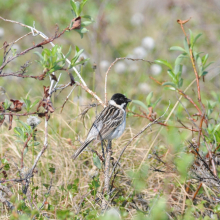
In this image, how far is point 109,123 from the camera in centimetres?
452

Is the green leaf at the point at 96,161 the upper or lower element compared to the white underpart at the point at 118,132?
lower

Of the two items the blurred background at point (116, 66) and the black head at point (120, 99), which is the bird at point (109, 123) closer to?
the black head at point (120, 99)

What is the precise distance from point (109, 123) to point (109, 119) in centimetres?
10

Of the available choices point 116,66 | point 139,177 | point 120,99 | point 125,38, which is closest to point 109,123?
point 120,99

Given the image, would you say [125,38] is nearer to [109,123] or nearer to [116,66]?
[116,66]

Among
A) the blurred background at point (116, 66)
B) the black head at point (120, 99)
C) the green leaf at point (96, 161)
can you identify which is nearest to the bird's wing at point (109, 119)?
the black head at point (120, 99)

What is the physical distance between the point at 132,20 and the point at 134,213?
8.24 meters

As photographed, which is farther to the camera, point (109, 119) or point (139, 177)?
point (109, 119)

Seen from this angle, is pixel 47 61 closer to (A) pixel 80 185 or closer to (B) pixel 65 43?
(A) pixel 80 185

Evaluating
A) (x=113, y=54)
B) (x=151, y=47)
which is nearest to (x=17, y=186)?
(x=151, y=47)

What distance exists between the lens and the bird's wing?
439 cm

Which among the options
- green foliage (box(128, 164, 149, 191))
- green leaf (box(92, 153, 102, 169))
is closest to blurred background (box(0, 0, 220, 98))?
green leaf (box(92, 153, 102, 169))

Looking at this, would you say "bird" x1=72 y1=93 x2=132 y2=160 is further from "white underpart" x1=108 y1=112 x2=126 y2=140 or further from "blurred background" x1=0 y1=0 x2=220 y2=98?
"blurred background" x1=0 y1=0 x2=220 y2=98

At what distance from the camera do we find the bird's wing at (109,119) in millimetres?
4391
